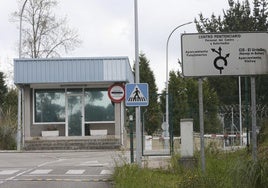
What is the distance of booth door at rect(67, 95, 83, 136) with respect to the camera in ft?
119

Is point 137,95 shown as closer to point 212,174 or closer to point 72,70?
point 212,174

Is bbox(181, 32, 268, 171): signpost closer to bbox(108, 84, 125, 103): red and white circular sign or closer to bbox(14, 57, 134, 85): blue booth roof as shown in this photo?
bbox(108, 84, 125, 103): red and white circular sign

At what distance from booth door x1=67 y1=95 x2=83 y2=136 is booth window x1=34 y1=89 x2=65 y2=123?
422mm

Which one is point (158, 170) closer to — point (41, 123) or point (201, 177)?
point (201, 177)

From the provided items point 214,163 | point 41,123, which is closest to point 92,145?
point 41,123

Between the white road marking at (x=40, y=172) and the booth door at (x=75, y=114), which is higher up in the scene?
the booth door at (x=75, y=114)

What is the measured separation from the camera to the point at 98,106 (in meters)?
36.3

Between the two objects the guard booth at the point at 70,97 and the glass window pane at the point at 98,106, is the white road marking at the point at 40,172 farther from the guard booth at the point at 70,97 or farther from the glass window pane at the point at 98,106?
the glass window pane at the point at 98,106

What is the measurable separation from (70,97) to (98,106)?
6.17 ft

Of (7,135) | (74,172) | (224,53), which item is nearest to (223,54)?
(224,53)

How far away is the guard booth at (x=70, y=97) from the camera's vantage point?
3497 cm

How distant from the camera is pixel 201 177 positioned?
9562 millimetres

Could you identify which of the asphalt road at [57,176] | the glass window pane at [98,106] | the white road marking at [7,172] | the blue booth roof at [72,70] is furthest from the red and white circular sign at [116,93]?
the glass window pane at [98,106]

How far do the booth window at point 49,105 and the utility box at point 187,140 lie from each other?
20654 millimetres
